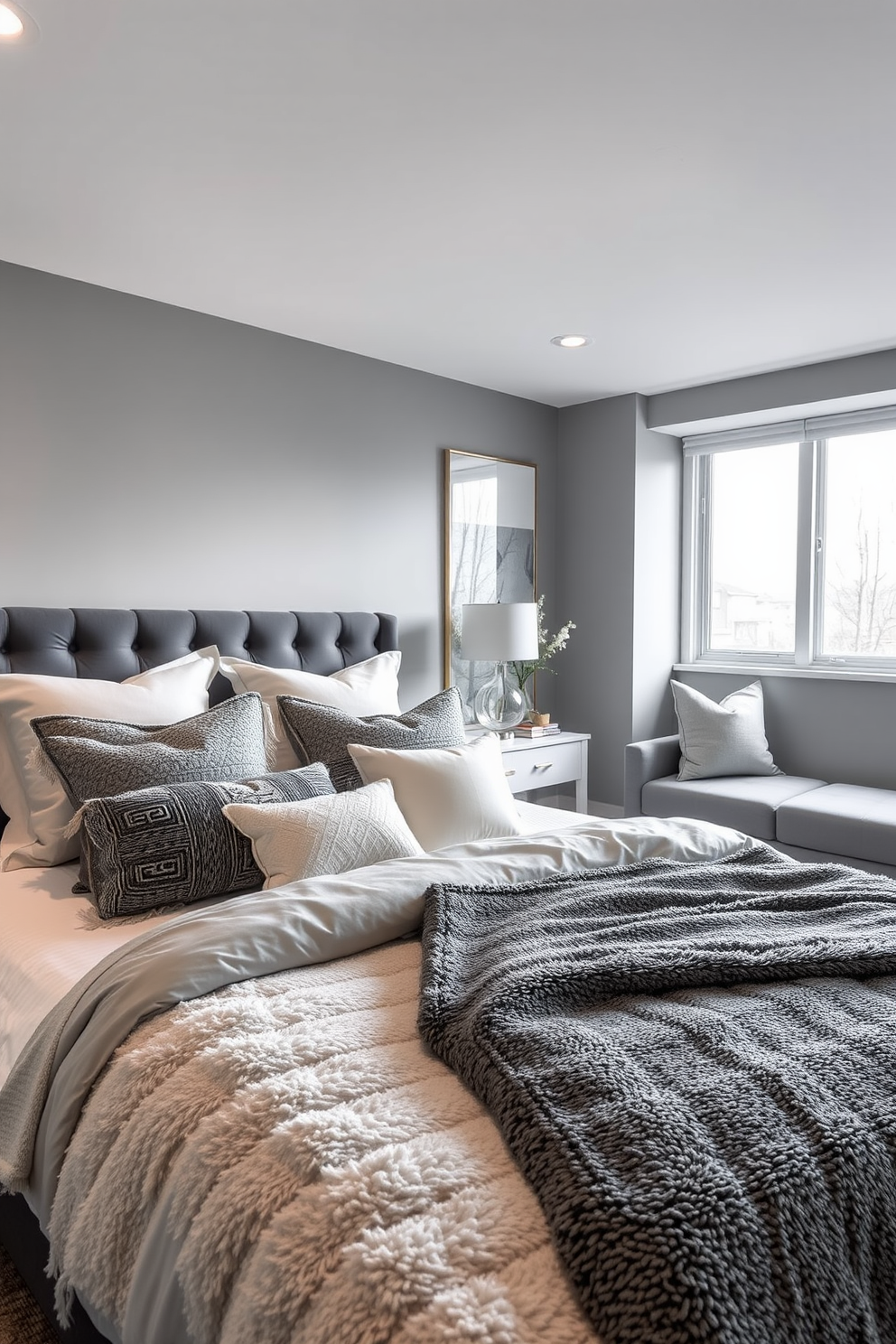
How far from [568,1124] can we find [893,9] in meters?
2.06

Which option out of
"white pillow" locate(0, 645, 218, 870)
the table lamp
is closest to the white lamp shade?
the table lamp

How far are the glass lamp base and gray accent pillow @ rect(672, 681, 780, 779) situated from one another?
0.80 meters

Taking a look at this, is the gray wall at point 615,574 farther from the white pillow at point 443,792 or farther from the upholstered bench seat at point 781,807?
the white pillow at point 443,792

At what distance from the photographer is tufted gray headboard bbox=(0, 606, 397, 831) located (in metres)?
2.72

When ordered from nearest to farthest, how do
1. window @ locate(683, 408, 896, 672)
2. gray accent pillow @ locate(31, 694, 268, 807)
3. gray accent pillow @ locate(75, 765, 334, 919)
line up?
gray accent pillow @ locate(75, 765, 334, 919) < gray accent pillow @ locate(31, 694, 268, 807) < window @ locate(683, 408, 896, 672)

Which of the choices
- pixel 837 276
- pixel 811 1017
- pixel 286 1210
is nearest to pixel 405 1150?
pixel 286 1210

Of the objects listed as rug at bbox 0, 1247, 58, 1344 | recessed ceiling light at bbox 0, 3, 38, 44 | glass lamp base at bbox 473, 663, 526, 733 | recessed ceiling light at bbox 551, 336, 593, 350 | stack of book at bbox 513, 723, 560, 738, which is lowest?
rug at bbox 0, 1247, 58, 1344

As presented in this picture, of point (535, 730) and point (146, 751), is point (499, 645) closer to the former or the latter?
point (535, 730)

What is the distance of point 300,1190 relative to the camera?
1.06m

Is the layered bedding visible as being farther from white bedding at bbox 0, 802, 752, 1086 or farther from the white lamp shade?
the white lamp shade

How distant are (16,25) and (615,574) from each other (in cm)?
353

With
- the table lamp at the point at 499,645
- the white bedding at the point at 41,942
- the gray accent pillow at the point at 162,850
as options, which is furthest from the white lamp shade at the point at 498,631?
the white bedding at the point at 41,942

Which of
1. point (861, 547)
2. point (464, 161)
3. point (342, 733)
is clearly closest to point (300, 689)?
point (342, 733)

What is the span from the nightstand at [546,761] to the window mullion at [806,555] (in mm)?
1243
